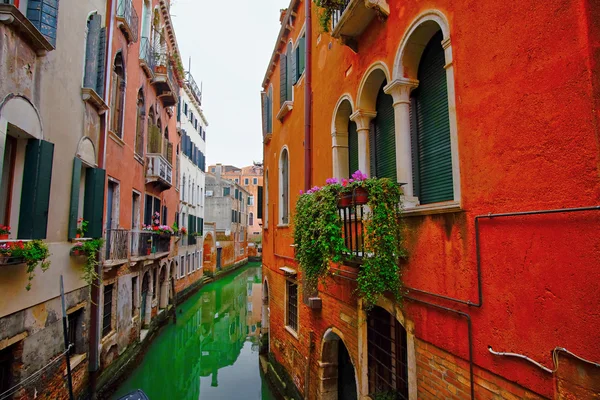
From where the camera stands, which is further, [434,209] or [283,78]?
[283,78]

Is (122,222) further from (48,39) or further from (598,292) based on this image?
(598,292)

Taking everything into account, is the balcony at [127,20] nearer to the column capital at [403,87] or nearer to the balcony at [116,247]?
the balcony at [116,247]

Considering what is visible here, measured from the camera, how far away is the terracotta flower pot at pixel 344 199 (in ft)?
12.8

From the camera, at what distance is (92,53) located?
24.6 ft

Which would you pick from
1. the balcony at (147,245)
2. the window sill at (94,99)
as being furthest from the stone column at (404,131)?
the balcony at (147,245)

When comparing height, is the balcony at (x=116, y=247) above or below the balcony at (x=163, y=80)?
below

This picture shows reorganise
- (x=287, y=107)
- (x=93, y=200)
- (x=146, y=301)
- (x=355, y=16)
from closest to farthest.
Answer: (x=355, y=16) → (x=93, y=200) → (x=287, y=107) → (x=146, y=301)

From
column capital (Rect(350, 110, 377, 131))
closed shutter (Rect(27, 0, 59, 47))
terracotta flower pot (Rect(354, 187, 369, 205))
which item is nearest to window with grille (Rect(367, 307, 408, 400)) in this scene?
terracotta flower pot (Rect(354, 187, 369, 205))

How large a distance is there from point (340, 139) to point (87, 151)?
518 cm

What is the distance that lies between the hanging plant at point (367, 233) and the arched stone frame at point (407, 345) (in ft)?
0.97

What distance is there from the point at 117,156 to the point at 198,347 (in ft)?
26.9

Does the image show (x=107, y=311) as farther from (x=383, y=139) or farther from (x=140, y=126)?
(x=383, y=139)

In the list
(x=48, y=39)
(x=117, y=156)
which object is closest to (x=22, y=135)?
(x=48, y=39)

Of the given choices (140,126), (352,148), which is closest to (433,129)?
(352,148)
